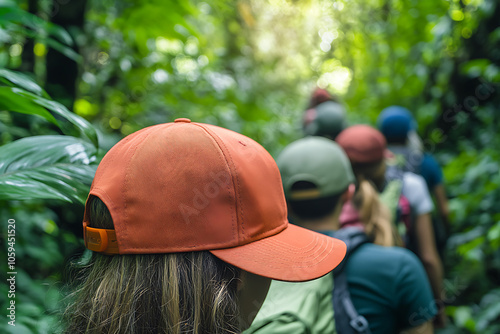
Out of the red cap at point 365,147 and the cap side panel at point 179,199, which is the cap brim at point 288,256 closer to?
the cap side panel at point 179,199

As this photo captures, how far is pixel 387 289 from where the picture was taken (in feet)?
5.90

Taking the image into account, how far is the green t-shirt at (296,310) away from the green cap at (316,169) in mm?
621

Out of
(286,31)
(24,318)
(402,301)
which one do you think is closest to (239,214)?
(24,318)

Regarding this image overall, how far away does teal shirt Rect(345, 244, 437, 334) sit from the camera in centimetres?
179

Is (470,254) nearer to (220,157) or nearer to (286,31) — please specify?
(220,157)

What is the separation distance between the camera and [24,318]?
1417 mm

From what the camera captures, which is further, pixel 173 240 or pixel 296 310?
Answer: pixel 296 310

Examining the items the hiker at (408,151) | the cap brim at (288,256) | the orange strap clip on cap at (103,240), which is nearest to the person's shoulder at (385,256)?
the cap brim at (288,256)

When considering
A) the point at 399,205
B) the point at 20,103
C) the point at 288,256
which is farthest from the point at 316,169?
the point at 20,103

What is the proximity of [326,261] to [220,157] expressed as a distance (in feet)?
1.49

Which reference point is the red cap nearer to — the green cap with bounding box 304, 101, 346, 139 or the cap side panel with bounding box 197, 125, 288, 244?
the green cap with bounding box 304, 101, 346, 139

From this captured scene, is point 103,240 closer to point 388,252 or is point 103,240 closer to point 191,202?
point 191,202

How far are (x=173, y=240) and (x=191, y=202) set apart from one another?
11cm

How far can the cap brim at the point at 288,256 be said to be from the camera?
3.31 ft
